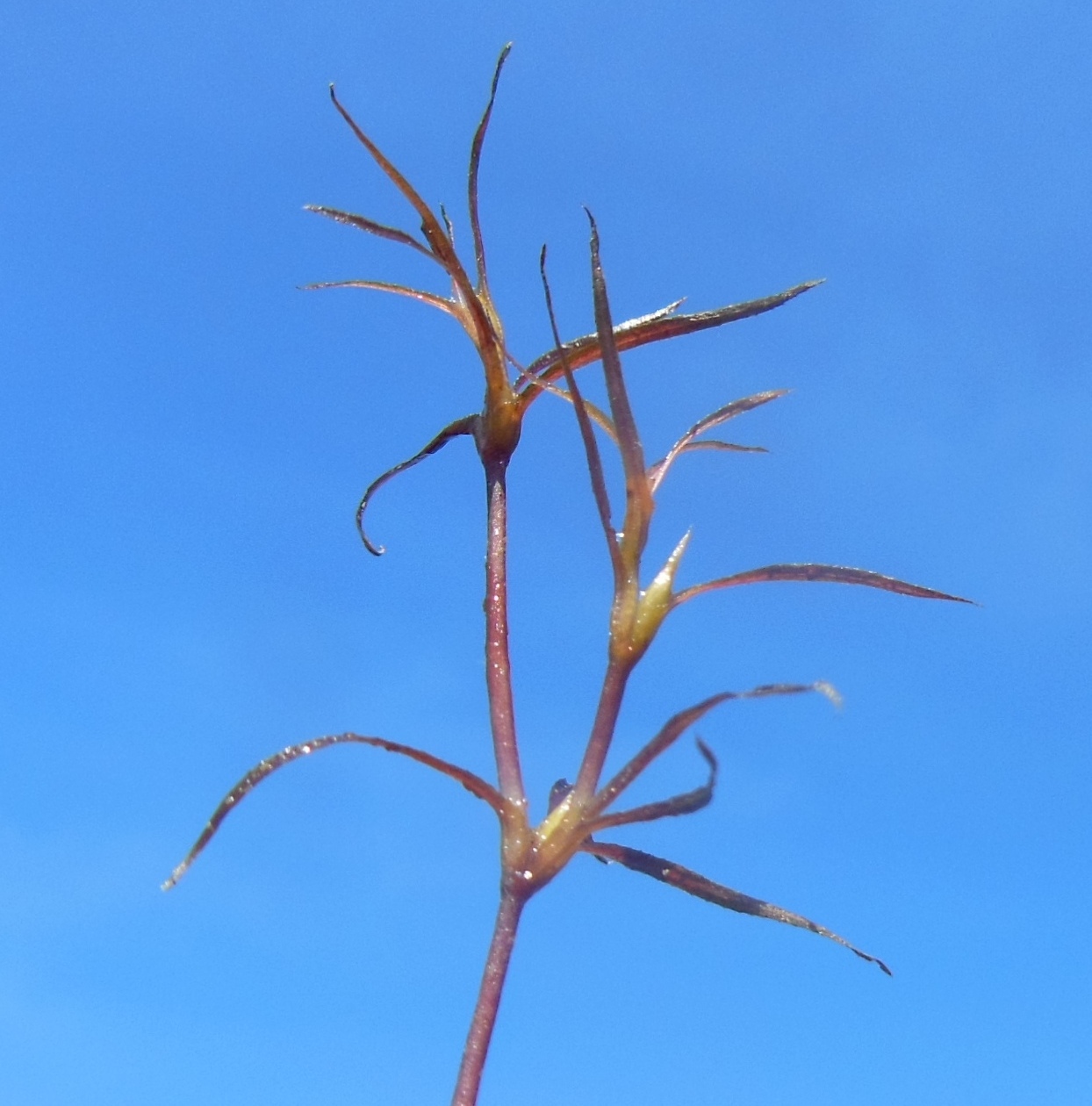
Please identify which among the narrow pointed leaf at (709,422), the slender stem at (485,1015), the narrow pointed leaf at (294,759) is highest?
the narrow pointed leaf at (709,422)

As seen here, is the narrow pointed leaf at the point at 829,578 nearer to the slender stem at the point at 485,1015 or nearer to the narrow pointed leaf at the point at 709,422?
the narrow pointed leaf at the point at 709,422

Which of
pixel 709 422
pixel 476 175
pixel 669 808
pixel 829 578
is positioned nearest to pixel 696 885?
pixel 669 808

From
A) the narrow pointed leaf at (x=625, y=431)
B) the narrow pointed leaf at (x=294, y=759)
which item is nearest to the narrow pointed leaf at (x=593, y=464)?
the narrow pointed leaf at (x=625, y=431)

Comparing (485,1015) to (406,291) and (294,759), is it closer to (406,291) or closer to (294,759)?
(294,759)

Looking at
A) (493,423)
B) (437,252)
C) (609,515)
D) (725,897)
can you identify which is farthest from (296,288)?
(725,897)

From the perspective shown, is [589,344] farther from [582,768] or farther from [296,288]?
[296,288]

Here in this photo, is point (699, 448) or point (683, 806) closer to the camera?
point (683, 806)

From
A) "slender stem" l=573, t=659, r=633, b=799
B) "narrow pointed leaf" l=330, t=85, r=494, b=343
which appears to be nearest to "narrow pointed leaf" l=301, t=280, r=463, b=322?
"narrow pointed leaf" l=330, t=85, r=494, b=343
